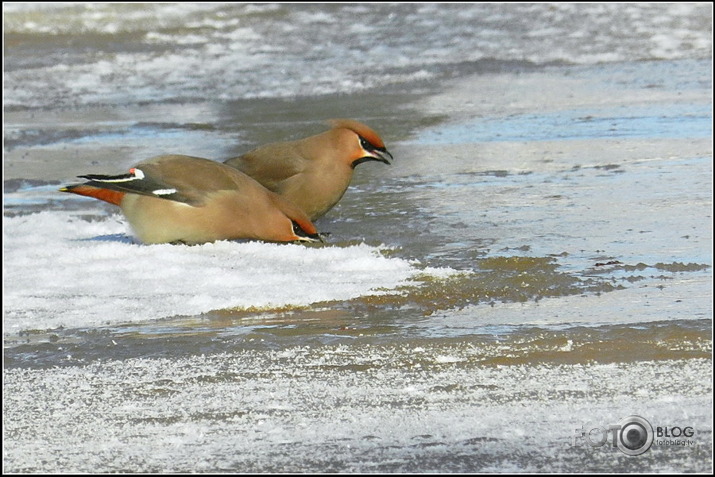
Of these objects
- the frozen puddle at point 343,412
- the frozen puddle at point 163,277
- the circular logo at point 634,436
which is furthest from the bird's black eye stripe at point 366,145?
the circular logo at point 634,436

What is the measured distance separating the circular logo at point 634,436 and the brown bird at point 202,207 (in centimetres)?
245

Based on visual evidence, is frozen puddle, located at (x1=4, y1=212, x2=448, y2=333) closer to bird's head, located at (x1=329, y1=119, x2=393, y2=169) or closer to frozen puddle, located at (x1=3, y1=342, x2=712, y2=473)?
frozen puddle, located at (x1=3, y1=342, x2=712, y2=473)

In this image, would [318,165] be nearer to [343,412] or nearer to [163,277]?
[163,277]

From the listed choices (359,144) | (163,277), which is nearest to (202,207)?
(163,277)

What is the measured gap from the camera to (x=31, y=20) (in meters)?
16.5

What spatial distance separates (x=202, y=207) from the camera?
5836 mm

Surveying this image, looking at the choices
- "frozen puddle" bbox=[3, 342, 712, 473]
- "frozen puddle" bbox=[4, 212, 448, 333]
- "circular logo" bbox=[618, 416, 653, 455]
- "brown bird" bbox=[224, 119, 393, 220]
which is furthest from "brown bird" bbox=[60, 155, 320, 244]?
"circular logo" bbox=[618, 416, 653, 455]

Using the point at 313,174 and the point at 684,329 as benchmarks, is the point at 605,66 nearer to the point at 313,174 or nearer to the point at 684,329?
the point at 313,174

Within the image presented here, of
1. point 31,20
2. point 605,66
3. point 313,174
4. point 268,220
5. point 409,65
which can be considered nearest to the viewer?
point 268,220

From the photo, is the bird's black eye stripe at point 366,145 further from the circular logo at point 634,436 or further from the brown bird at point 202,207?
the circular logo at point 634,436

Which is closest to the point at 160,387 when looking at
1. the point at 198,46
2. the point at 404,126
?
the point at 404,126

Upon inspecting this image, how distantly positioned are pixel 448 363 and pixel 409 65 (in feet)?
27.9

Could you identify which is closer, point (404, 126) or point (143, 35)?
point (404, 126)

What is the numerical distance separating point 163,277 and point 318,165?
129cm
